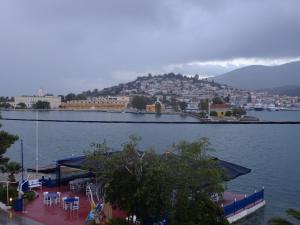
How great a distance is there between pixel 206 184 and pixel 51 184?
780 cm

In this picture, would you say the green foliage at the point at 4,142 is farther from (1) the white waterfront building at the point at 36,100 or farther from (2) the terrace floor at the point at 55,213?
(1) the white waterfront building at the point at 36,100

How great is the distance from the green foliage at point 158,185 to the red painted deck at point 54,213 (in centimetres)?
211

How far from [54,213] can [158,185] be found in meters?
4.67

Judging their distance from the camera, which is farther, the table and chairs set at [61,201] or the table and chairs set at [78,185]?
the table and chairs set at [78,185]

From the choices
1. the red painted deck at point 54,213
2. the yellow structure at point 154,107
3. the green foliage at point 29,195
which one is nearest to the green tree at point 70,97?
the yellow structure at point 154,107

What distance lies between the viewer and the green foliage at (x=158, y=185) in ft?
31.4

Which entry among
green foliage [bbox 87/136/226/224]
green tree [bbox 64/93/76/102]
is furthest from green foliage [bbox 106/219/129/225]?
green tree [bbox 64/93/76/102]

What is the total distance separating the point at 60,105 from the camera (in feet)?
522

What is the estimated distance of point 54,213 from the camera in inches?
508

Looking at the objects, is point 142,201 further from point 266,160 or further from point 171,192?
point 266,160

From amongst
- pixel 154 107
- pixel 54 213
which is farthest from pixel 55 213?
pixel 154 107

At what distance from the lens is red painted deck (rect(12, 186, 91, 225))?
39.6ft

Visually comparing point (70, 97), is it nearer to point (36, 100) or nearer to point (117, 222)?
point (36, 100)

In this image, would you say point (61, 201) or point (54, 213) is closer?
point (54, 213)
